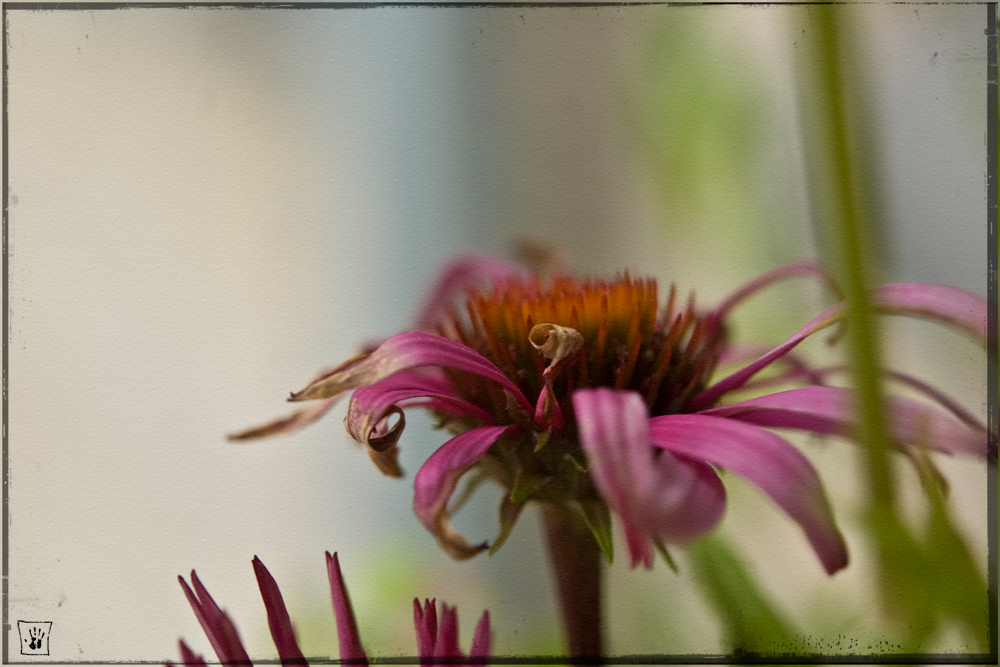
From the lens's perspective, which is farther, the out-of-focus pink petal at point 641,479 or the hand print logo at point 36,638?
the hand print logo at point 36,638

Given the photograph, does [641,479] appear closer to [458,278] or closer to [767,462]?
[767,462]

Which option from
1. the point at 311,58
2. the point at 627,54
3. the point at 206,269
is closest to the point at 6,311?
Answer: the point at 206,269

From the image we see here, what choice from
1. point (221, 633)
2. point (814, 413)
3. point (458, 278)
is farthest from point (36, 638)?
point (814, 413)

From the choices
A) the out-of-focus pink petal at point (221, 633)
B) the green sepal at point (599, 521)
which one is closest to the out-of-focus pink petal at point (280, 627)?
the out-of-focus pink petal at point (221, 633)

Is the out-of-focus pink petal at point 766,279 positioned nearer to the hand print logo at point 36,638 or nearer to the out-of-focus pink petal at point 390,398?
the out-of-focus pink petal at point 390,398

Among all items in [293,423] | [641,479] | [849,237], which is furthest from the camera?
[293,423]

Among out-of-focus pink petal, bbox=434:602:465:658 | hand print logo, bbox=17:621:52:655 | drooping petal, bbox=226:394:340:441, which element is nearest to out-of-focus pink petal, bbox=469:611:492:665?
out-of-focus pink petal, bbox=434:602:465:658
